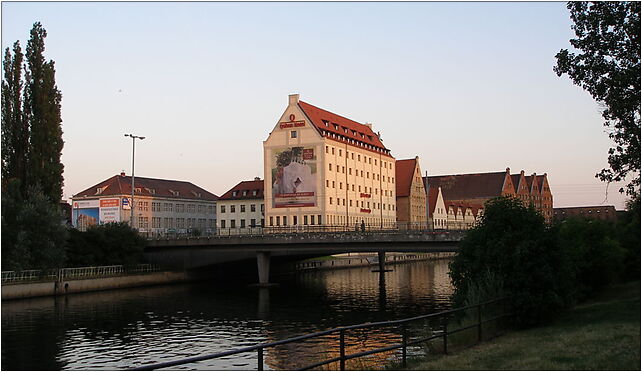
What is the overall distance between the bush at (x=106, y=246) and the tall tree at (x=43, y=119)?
7.67 meters

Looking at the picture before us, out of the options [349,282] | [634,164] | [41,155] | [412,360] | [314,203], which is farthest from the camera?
[314,203]

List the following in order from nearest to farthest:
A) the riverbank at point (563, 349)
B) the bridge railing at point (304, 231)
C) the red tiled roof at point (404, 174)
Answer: the riverbank at point (563, 349)
the bridge railing at point (304, 231)
the red tiled roof at point (404, 174)

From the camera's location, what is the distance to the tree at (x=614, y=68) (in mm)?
24500

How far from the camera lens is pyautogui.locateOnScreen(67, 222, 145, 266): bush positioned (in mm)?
70875

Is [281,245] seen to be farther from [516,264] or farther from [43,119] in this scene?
[516,264]

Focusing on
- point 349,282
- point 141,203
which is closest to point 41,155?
point 349,282

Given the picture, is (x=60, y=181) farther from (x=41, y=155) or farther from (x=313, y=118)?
(x=313, y=118)

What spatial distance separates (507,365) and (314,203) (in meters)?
99.1

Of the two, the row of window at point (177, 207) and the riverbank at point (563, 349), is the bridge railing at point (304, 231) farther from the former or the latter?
the row of window at point (177, 207)

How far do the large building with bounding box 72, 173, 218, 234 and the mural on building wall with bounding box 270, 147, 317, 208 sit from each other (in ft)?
59.1

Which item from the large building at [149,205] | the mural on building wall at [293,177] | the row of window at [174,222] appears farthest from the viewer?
the row of window at [174,222]

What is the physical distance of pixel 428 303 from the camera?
176 ft

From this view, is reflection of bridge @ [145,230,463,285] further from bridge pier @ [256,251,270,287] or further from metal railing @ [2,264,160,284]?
metal railing @ [2,264,160,284]

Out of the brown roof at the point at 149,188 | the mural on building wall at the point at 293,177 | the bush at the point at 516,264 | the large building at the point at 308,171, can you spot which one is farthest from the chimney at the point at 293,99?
the bush at the point at 516,264
